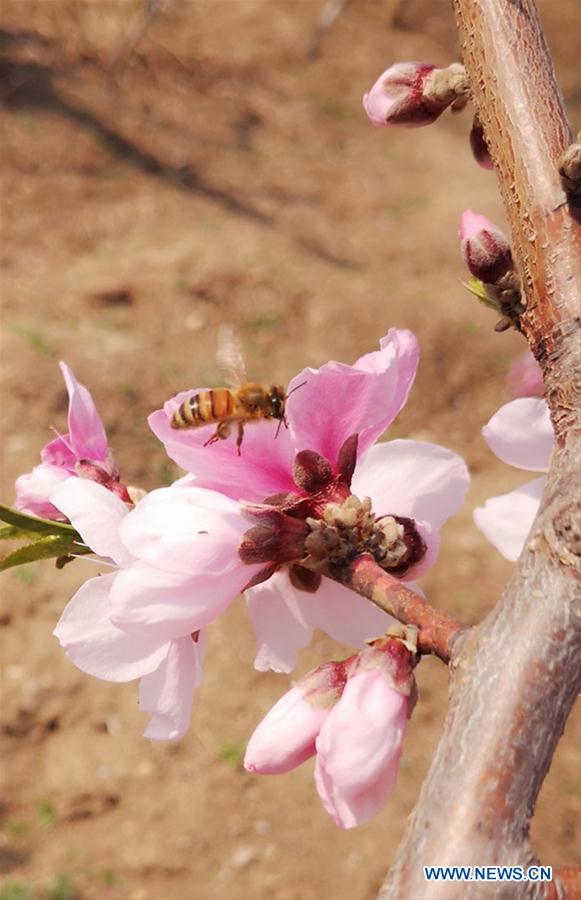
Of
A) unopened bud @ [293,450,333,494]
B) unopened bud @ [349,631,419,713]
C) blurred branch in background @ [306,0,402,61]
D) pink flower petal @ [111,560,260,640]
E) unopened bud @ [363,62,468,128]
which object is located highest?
blurred branch in background @ [306,0,402,61]

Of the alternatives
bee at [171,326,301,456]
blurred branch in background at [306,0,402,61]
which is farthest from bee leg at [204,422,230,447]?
blurred branch in background at [306,0,402,61]

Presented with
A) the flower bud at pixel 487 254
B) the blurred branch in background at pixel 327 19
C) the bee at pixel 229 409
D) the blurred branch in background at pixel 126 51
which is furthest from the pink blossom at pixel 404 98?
the blurred branch in background at pixel 327 19

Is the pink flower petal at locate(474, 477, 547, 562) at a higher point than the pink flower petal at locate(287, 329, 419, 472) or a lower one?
lower

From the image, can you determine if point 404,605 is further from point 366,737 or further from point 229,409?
point 229,409

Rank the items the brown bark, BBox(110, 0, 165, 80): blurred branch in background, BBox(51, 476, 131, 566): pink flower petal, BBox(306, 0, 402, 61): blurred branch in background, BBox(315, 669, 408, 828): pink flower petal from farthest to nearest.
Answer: BBox(306, 0, 402, 61): blurred branch in background, BBox(110, 0, 165, 80): blurred branch in background, BBox(51, 476, 131, 566): pink flower petal, BBox(315, 669, 408, 828): pink flower petal, the brown bark

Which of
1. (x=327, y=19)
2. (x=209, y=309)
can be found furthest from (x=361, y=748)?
(x=327, y=19)

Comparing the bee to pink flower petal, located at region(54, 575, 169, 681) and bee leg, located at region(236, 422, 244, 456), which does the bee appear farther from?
pink flower petal, located at region(54, 575, 169, 681)
